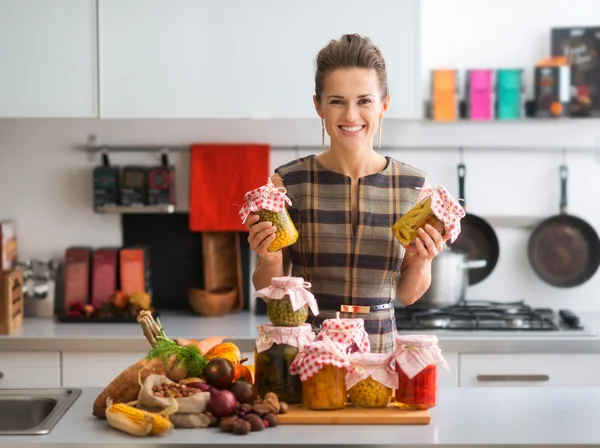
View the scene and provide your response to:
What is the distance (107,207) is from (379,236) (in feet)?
5.53

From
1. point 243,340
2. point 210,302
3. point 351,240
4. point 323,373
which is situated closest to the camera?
point 323,373

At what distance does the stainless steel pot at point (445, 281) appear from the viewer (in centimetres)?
355

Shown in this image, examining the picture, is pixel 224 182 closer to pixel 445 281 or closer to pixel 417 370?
pixel 445 281

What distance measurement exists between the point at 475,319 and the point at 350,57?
4.80ft

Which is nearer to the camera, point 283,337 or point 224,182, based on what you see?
point 283,337

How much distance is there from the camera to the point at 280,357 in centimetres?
198

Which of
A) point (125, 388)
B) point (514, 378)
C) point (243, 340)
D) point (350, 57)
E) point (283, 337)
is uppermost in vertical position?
point (350, 57)

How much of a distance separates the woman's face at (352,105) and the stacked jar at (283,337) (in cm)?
49

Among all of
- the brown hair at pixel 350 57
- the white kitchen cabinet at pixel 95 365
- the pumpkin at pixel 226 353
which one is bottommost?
the white kitchen cabinet at pixel 95 365

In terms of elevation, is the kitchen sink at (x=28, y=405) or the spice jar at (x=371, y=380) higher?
the spice jar at (x=371, y=380)

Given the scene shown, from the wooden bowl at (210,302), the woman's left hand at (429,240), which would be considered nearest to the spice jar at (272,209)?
the woman's left hand at (429,240)

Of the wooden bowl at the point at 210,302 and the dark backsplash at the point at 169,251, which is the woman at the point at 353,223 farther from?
the dark backsplash at the point at 169,251

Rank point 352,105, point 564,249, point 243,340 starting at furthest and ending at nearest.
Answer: point 564,249 < point 243,340 < point 352,105

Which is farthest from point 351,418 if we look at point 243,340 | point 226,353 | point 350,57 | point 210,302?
point 210,302
